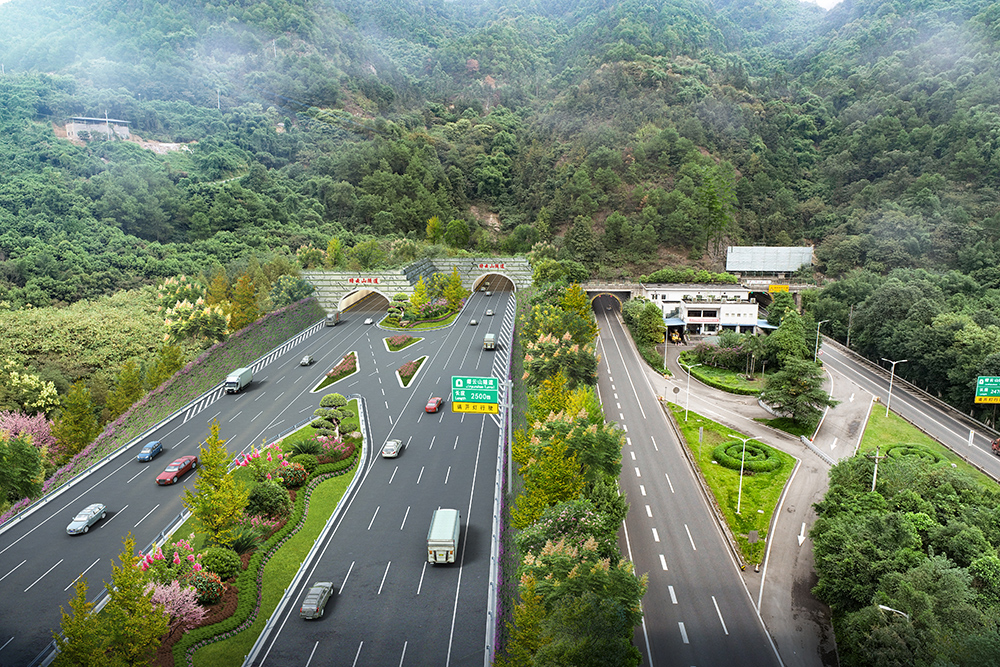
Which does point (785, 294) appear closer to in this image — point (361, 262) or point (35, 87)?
point (361, 262)

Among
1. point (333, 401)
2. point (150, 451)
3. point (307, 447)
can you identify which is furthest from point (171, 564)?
point (333, 401)

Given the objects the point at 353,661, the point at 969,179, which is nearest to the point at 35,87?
the point at 353,661

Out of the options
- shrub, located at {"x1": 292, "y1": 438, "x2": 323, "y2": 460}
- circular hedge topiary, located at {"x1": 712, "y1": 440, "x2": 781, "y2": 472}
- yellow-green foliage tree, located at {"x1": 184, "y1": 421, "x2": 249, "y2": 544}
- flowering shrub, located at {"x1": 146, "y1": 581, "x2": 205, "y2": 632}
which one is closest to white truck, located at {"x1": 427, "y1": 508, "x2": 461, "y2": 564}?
yellow-green foliage tree, located at {"x1": 184, "y1": 421, "x2": 249, "y2": 544}

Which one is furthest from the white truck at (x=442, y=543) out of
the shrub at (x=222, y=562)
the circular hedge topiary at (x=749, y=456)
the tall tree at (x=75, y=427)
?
the tall tree at (x=75, y=427)

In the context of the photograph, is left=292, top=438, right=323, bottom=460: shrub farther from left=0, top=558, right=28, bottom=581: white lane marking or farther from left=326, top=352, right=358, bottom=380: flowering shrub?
left=326, top=352, right=358, bottom=380: flowering shrub

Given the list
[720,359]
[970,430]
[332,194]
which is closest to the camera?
[970,430]

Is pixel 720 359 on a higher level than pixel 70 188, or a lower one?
lower
